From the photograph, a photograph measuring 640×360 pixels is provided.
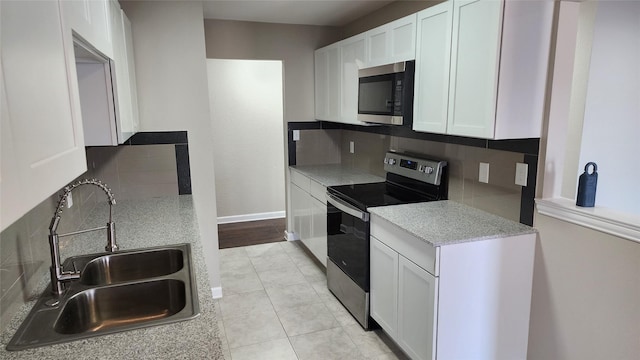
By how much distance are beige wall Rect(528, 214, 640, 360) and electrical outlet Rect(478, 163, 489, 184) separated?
0.39 metres

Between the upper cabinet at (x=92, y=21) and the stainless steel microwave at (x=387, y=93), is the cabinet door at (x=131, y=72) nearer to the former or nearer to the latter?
the upper cabinet at (x=92, y=21)

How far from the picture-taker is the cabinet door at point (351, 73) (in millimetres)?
3316

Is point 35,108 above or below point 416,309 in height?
above

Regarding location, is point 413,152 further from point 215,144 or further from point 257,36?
point 215,144

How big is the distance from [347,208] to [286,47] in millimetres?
2146

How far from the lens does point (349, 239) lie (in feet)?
9.63

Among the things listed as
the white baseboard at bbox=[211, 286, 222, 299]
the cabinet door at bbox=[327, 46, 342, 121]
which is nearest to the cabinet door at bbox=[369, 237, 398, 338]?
the white baseboard at bbox=[211, 286, 222, 299]

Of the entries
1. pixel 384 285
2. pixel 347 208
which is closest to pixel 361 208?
pixel 347 208

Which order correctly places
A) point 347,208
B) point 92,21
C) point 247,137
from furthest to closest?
point 247,137
point 347,208
point 92,21

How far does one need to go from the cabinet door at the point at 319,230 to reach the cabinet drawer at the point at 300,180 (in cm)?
18

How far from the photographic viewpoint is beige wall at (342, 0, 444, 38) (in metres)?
3.01

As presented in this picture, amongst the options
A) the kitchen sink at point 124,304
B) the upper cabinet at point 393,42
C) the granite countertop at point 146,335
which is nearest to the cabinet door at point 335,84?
the upper cabinet at point 393,42

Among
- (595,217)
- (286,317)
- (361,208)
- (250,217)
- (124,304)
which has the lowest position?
(286,317)

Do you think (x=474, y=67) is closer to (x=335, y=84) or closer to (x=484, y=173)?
(x=484, y=173)
